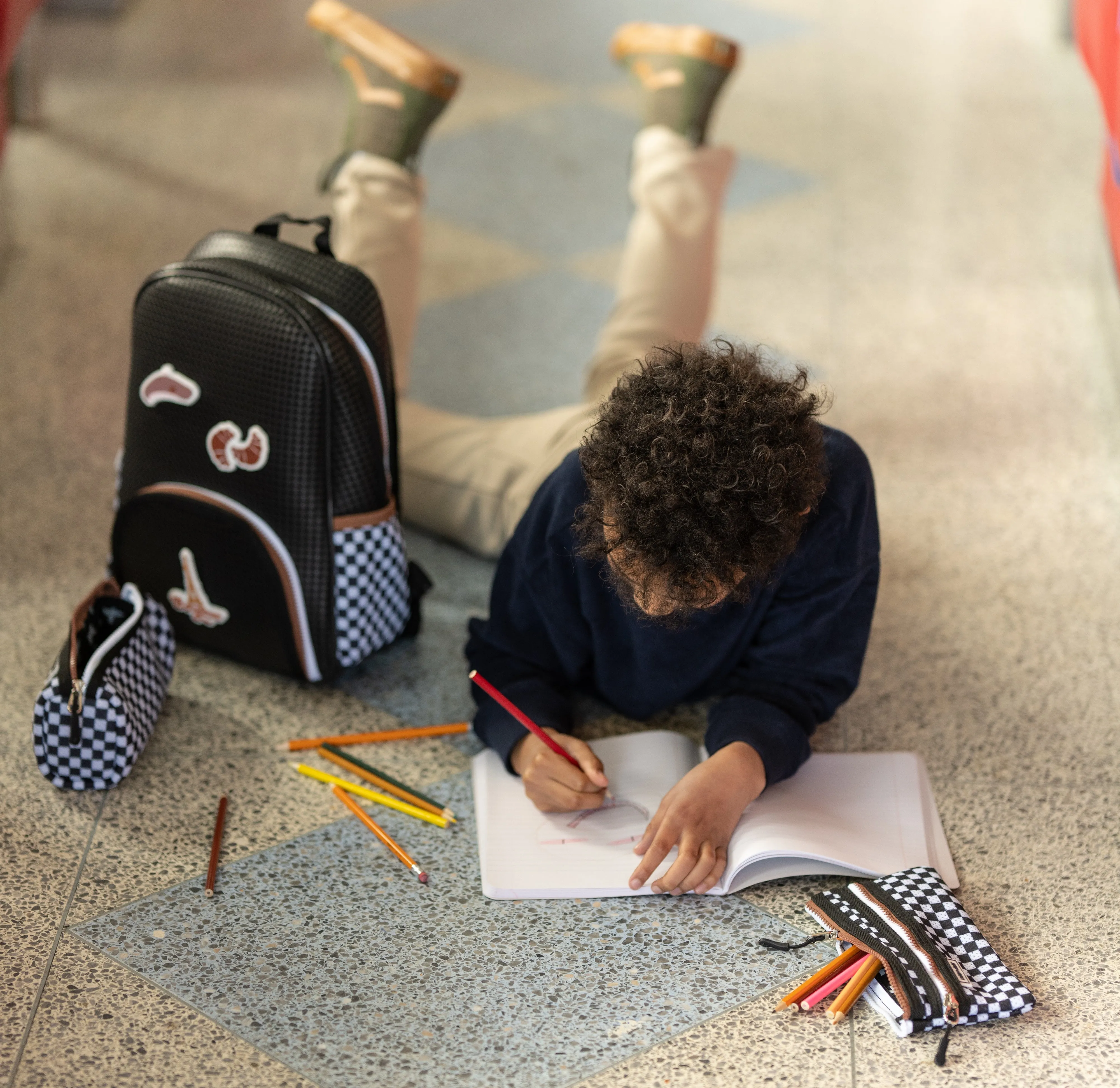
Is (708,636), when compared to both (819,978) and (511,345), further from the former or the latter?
(511,345)

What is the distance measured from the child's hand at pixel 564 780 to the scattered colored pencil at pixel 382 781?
8 cm

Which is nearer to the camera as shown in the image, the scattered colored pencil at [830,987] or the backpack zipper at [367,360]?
the scattered colored pencil at [830,987]

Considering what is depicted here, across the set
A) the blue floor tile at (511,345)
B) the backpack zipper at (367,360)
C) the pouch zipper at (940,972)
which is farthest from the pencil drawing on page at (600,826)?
the blue floor tile at (511,345)

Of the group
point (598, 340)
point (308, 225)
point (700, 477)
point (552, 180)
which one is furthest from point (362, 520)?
point (552, 180)

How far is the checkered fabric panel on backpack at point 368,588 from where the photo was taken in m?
1.21

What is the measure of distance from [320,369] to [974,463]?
2.92 ft

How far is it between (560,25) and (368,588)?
2283 mm

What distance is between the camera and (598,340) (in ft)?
5.90

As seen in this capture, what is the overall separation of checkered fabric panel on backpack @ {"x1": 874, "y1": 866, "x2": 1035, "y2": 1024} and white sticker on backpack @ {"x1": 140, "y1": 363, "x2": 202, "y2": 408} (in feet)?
2.30

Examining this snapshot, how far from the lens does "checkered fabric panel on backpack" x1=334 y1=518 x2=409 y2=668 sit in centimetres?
121

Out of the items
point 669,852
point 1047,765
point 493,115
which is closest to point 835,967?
point 669,852

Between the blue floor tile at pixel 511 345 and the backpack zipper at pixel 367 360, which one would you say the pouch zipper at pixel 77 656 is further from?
the blue floor tile at pixel 511 345

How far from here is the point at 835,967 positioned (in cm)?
97

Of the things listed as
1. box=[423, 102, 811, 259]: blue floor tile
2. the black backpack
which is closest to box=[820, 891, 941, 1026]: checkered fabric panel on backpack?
the black backpack
